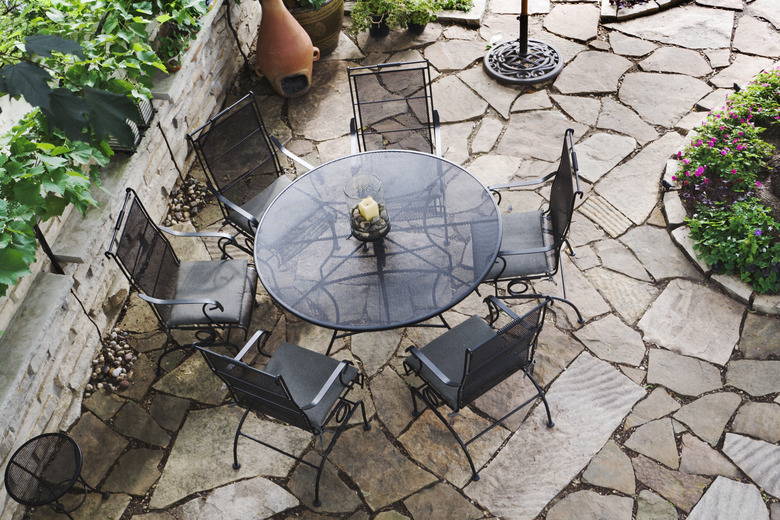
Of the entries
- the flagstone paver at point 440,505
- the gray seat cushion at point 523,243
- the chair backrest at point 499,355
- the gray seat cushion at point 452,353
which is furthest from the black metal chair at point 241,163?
the flagstone paver at point 440,505

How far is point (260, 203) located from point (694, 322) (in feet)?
8.97

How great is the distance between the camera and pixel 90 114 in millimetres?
1975

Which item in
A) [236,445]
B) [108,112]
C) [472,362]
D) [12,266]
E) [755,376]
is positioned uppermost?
[108,112]

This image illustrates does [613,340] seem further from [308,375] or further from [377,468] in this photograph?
[308,375]

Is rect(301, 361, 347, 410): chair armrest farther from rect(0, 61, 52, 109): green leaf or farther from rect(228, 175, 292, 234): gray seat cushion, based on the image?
rect(0, 61, 52, 109): green leaf

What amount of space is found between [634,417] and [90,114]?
2989mm

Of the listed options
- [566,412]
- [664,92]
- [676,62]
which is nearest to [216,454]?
[566,412]

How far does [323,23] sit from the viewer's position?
5.70 metres

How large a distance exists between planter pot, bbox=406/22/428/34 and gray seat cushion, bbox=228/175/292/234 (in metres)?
2.39

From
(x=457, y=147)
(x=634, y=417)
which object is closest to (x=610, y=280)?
(x=634, y=417)

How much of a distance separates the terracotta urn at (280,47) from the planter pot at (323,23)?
0.21 m

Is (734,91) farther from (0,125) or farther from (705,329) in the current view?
(0,125)

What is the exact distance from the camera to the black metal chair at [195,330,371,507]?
2938 mm

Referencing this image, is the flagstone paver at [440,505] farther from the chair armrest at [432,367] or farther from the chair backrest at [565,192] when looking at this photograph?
the chair backrest at [565,192]
